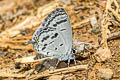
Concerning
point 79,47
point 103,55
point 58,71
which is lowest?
point 58,71

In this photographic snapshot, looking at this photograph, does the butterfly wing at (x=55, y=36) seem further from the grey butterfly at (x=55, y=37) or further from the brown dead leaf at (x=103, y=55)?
the brown dead leaf at (x=103, y=55)

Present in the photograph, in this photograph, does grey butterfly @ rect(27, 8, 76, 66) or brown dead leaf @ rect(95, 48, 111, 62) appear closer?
brown dead leaf @ rect(95, 48, 111, 62)

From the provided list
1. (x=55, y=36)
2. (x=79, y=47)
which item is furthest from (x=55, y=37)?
(x=79, y=47)

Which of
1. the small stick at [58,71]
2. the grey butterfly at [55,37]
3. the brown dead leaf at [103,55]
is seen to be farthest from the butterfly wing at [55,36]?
the brown dead leaf at [103,55]

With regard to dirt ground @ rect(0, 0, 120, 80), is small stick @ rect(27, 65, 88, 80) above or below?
below

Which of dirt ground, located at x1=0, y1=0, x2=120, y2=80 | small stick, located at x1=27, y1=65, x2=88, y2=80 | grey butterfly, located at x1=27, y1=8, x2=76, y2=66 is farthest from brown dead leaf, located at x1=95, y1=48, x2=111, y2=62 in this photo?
grey butterfly, located at x1=27, y1=8, x2=76, y2=66

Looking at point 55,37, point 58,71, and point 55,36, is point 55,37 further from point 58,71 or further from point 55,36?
point 58,71

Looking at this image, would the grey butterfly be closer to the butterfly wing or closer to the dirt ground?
the butterfly wing
